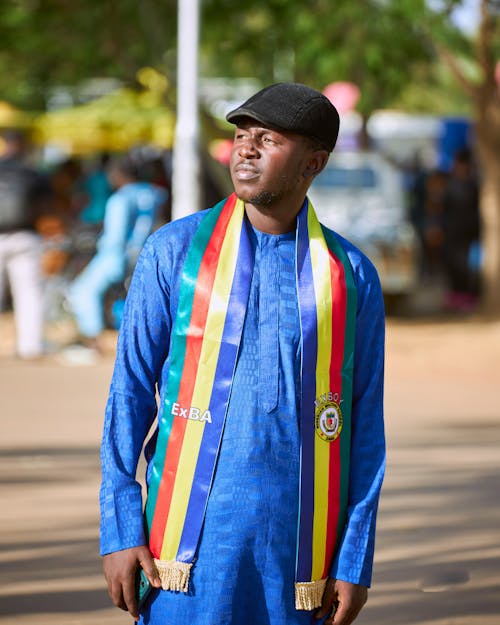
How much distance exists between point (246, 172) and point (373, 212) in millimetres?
14173

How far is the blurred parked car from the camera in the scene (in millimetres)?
16406

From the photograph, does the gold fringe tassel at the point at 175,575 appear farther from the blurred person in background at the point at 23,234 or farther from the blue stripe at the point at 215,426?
the blurred person in background at the point at 23,234

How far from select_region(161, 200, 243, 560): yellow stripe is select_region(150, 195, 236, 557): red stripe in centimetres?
1

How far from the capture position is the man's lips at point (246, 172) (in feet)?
9.56

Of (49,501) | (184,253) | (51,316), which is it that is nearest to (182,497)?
(184,253)

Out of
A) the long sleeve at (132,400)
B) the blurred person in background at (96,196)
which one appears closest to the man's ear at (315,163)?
the long sleeve at (132,400)

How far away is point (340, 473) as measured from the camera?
295 cm

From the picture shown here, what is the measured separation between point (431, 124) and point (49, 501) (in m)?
28.1

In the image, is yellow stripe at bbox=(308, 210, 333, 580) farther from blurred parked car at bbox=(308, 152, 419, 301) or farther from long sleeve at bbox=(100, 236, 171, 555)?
blurred parked car at bbox=(308, 152, 419, 301)

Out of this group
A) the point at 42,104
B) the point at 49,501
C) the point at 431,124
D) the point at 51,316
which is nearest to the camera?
the point at 49,501

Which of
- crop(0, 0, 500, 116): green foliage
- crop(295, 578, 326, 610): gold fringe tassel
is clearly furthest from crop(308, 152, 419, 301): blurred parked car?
crop(295, 578, 326, 610): gold fringe tassel

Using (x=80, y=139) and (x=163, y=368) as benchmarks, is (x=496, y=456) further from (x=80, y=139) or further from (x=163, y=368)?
(x=80, y=139)

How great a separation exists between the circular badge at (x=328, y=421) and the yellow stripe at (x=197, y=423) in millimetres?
249

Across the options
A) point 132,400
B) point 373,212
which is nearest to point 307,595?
point 132,400
